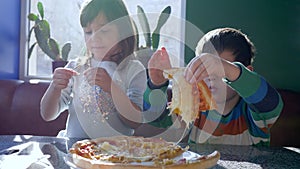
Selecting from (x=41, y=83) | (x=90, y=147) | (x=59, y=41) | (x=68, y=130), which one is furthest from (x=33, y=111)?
(x=90, y=147)

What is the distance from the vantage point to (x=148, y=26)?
200 centimetres

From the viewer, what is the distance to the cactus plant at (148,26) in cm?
198

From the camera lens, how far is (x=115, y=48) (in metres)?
1.09

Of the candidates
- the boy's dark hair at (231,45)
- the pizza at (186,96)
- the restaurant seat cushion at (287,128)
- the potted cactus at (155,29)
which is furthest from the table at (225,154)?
the potted cactus at (155,29)

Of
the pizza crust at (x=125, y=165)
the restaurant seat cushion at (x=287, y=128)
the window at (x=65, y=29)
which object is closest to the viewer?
the pizza crust at (x=125, y=165)

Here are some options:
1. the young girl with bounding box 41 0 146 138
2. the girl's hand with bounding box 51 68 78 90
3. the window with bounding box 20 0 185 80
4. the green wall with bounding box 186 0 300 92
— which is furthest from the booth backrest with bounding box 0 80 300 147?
the girl's hand with bounding box 51 68 78 90

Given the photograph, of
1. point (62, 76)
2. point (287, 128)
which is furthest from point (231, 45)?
point (287, 128)

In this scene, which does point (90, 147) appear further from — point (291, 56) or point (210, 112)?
point (291, 56)

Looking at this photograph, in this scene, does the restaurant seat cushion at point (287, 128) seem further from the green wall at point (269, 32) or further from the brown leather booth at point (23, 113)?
the brown leather booth at point (23, 113)

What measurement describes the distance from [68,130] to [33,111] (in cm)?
78

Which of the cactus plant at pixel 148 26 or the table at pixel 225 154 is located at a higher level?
the cactus plant at pixel 148 26

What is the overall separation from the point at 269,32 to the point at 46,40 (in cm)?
122

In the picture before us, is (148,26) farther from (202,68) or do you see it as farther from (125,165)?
(125,165)

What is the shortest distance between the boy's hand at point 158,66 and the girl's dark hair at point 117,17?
8.1 inches
